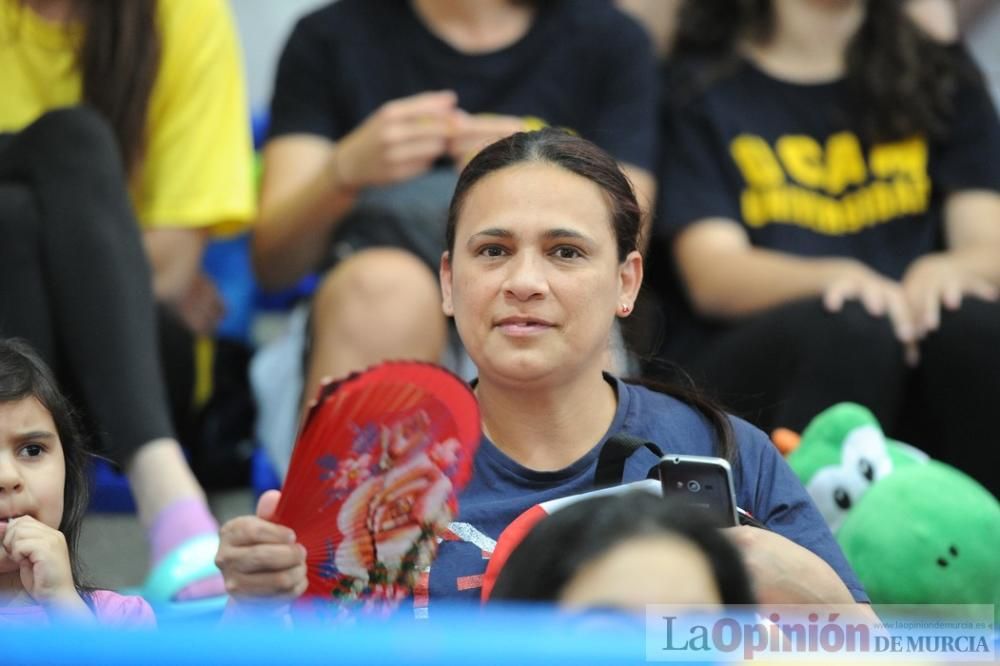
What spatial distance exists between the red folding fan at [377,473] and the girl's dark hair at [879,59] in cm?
101

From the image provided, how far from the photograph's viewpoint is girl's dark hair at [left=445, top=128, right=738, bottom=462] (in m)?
1.20

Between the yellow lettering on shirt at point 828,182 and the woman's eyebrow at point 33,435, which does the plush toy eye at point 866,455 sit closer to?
the yellow lettering on shirt at point 828,182

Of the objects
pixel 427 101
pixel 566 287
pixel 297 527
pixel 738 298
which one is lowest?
pixel 297 527

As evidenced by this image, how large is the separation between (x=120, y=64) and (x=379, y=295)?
0.49 meters

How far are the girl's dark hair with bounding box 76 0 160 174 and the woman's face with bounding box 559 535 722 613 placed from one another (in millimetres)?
1259

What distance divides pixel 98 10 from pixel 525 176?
88 cm

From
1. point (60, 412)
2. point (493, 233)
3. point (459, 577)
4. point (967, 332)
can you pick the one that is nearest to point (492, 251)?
point (493, 233)

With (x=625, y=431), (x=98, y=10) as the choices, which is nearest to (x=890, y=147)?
(x=625, y=431)

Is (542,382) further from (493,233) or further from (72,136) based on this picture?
(72,136)

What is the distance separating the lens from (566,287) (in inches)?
45.3

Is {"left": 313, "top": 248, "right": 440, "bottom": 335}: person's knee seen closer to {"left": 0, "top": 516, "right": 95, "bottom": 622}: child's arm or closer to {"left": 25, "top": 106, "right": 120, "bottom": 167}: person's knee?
{"left": 25, "top": 106, "right": 120, "bottom": 167}: person's knee

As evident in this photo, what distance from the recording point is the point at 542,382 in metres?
1.18

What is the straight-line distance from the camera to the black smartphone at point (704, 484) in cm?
101

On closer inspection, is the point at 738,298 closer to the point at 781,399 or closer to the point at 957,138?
the point at 781,399
